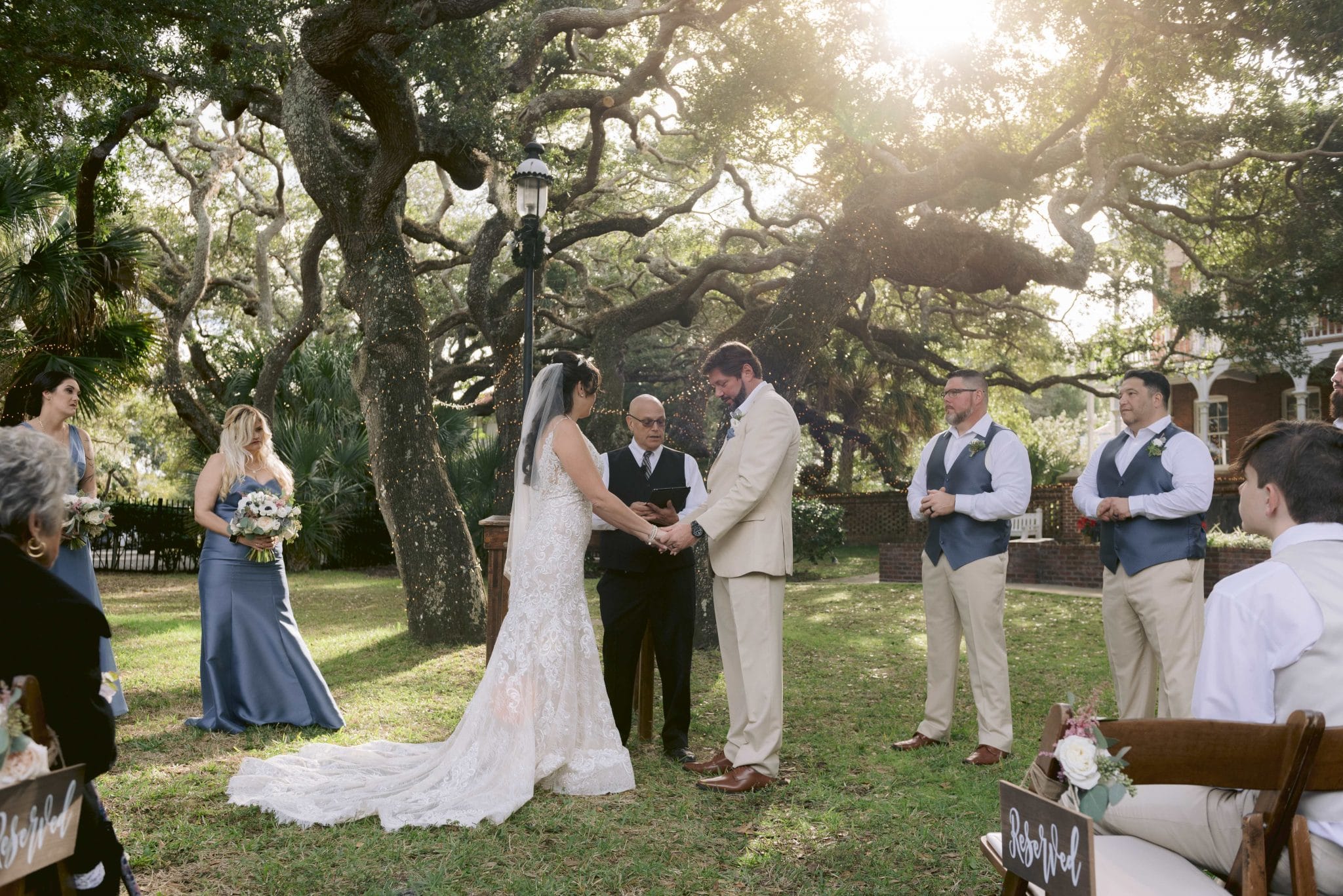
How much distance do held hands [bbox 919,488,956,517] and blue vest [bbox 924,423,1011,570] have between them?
0.10 metres

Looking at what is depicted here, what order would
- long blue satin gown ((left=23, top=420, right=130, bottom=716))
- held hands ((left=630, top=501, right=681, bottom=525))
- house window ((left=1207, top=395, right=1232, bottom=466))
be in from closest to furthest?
held hands ((left=630, top=501, right=681, bottom=525))
long blue satin gown ((left=23, top=420, right=130, bottom=716))
house window ((left=1207, top=395, right=1232, bottom=466))

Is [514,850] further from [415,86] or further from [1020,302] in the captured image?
[1020,302]

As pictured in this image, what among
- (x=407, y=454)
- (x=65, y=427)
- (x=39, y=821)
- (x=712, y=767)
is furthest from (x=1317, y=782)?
(x=407, y=454)

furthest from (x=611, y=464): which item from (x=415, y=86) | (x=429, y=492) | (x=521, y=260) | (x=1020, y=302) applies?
(x=1020, y=302)

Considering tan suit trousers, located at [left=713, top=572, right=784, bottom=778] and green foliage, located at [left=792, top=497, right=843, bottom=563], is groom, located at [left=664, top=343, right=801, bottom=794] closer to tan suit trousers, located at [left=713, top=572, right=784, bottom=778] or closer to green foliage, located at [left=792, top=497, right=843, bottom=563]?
tan suit trousers, located at [left=713, top=572, right=784, bottom=778]

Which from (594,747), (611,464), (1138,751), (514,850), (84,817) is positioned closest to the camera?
(1138,751)

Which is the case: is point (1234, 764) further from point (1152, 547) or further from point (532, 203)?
point (532, 203)

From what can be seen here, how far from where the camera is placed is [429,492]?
10.4m

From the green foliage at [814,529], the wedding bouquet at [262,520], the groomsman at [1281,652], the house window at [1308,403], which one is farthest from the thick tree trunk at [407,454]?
the house window at [1308,403]

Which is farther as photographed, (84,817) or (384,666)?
(384,666)

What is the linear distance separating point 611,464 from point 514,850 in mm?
2859

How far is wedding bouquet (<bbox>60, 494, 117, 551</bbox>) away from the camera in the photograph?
21.4ft

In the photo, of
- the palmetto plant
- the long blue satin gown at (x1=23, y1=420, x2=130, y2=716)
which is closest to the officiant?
the long blue satin gown at (x1=23, y1=420, x2=130, y2=716)

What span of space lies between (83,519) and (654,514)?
3783 mm
